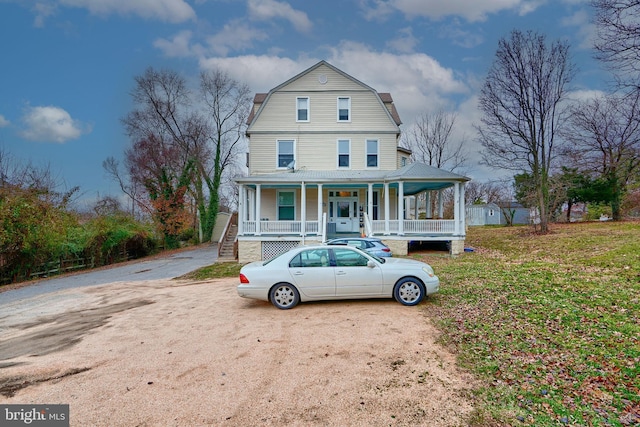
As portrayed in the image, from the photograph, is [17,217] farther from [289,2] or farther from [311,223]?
[289,2]

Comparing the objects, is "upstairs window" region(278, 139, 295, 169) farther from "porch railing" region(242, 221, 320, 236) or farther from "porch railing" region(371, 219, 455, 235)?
"porch railing" region(371, 219, 455, 235)

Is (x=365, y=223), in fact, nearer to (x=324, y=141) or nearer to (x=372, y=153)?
(x=372, y=153)

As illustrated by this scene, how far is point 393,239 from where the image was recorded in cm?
1477

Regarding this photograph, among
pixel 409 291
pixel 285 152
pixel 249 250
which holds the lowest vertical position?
pixel 409 291

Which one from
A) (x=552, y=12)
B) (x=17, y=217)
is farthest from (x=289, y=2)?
(x=17, y=217)

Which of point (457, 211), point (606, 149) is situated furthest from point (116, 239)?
point (606, 149)

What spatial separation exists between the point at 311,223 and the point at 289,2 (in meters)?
11.7

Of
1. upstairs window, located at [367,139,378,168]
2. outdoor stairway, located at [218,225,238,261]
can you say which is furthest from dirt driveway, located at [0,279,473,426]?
upstairs window, located at [367,139,378,168]

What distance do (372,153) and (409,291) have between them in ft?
43.3

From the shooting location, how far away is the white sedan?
6.48 m

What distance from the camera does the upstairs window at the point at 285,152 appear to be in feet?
60.3

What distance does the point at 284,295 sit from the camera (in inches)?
261

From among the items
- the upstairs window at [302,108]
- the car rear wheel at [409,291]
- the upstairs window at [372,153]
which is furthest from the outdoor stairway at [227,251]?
the car rear wheel at [409,291]

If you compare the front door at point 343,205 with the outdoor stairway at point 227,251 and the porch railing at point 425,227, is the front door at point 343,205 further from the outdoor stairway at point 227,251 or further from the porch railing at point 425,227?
the outdoor stairway at point 227,251
